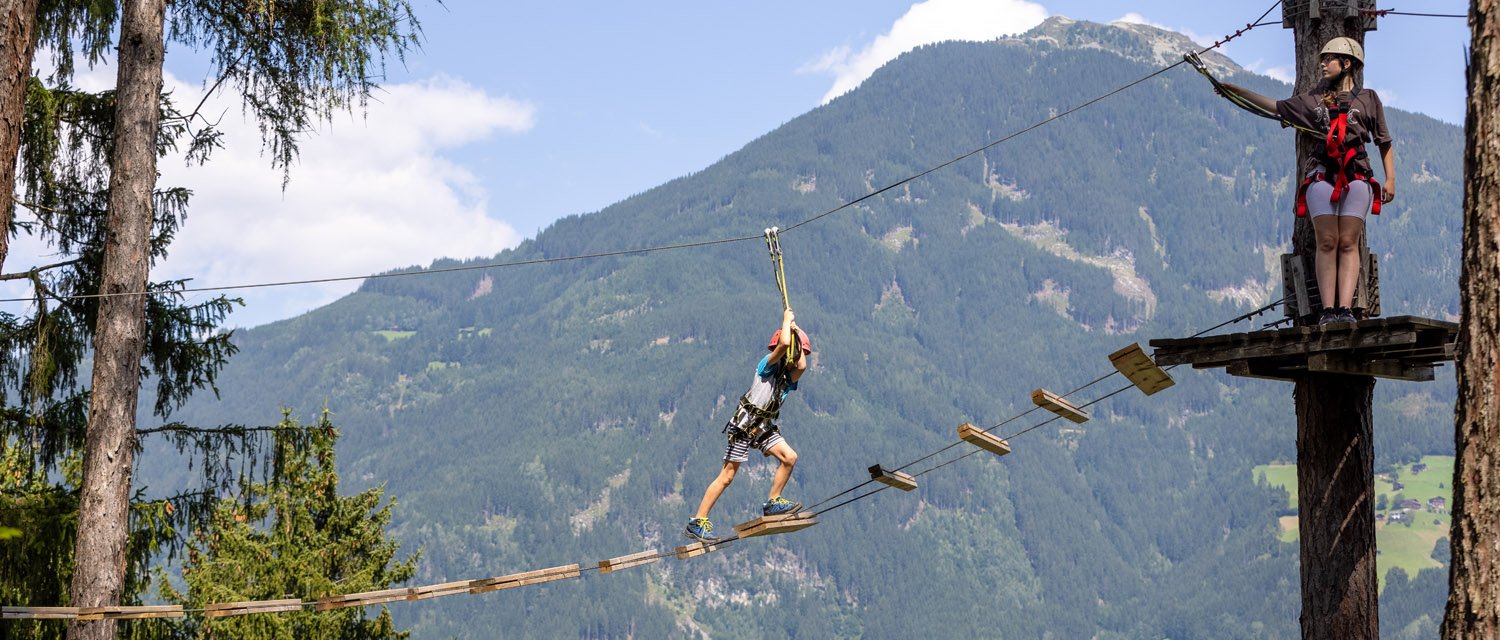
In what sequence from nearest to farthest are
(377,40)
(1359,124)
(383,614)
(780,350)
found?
(1359,124) → (780,350) → (377,40) → (383,614)

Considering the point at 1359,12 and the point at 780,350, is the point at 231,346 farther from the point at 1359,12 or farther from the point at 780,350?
the point at 1359,12

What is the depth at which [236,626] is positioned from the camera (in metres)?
24.0

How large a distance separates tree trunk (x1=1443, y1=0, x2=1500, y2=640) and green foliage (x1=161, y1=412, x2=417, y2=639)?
20565mm

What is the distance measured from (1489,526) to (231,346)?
10.7 metres

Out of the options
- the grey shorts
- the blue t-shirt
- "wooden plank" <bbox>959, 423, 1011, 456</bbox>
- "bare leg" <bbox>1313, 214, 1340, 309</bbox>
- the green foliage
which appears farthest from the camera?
the green foliage

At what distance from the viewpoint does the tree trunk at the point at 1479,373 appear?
228 inches

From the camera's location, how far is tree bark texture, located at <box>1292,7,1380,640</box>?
988 centimetres

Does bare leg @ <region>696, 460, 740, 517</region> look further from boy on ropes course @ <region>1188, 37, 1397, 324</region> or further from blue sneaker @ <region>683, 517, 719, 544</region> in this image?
boy on ropes course @ <region>1188, 37, 1397, 324</region>

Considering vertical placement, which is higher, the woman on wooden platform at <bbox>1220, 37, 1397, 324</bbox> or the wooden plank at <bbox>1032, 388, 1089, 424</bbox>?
the woman on wooden platform at <bbox>1220, 37, 1397, 324</bbox>

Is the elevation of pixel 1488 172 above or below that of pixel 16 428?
above

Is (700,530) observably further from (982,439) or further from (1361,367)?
(1361,367)

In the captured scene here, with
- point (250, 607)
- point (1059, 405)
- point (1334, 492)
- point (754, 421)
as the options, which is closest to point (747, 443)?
point (754, 421)

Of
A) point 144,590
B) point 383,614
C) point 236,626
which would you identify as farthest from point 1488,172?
point 383,614

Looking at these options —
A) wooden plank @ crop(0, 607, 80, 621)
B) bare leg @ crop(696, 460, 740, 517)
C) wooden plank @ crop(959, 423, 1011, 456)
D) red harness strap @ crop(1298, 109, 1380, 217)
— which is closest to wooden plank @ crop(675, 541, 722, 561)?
bare leg @ crop(696, 460, 740, 517)
